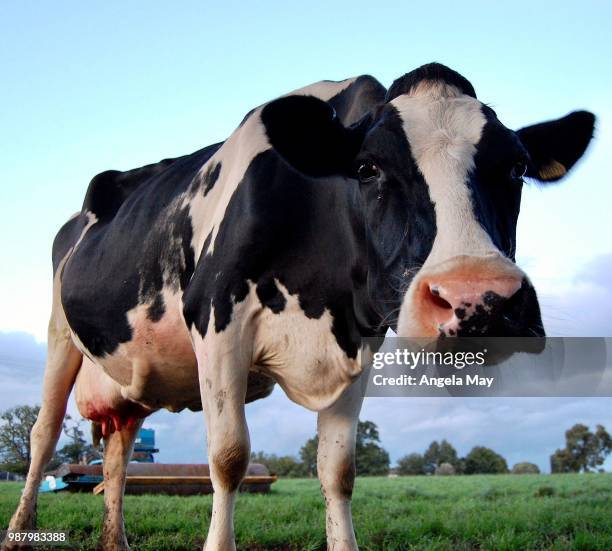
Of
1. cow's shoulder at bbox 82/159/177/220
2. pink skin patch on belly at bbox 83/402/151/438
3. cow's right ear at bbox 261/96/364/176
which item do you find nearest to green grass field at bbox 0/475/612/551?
pink skin patch on belly at bbox 83/402/151/438

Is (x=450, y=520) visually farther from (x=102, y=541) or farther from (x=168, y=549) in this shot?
(x=102, y=541)

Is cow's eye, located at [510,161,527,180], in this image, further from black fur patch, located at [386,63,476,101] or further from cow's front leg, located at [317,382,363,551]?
cow's front leg, located at [317,382,363,551]

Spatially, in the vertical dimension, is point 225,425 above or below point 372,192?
below

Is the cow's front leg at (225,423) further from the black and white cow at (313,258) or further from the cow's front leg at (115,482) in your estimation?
the cow's front leg at (115,482)

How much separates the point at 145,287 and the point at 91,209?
210 cm

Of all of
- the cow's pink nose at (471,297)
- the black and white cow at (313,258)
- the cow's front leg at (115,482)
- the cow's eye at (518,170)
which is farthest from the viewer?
the cow's front leg at (115,482)

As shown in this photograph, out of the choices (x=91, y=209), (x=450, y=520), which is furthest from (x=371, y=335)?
(x=91, y=209)

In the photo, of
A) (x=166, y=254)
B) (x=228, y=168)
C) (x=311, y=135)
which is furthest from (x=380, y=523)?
(x=311, y=135)

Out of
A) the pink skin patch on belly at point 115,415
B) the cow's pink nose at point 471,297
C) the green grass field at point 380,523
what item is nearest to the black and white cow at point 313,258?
the cow's pink nose at point 471,297

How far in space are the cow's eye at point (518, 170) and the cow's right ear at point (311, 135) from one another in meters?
0.85

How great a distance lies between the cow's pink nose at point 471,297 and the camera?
2.99m

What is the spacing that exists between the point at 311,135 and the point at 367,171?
1.87 feet

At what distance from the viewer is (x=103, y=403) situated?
7223 mm

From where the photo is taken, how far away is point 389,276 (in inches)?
154
